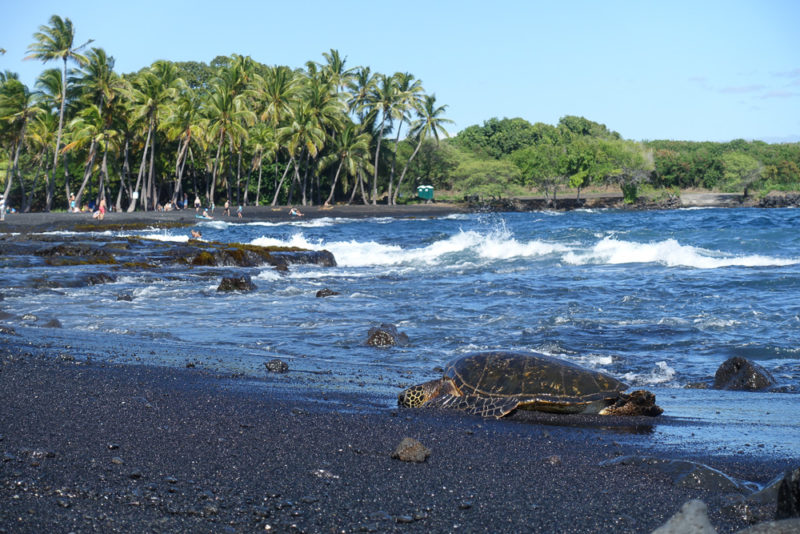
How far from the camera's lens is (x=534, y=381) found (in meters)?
5.79

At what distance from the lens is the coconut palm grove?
48.0 metres

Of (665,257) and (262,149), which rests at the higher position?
(262,149)

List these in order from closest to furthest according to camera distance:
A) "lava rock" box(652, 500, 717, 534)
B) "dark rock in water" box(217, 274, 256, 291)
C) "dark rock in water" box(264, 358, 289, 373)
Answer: "lava rock" box(652, 500, 717, 534) < "dark rock in water" box(264, 358, 289, 373) < "dark rock in water" box(217, 274, 256, 291)

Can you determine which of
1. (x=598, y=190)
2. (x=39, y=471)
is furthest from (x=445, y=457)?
(x=598, y=190)

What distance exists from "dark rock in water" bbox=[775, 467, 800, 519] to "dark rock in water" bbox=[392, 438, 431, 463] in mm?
1848

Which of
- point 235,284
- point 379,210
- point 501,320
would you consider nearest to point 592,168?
point 379,210

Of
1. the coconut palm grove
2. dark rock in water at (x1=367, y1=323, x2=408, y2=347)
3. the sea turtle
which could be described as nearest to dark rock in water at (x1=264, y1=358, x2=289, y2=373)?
the sea turtle

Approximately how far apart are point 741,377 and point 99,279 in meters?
13.4

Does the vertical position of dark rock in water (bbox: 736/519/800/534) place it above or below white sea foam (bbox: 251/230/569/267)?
above

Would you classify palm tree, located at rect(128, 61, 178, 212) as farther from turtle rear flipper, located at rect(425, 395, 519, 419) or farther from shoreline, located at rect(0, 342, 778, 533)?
turtle rear flipper, located at rect(425, 395, 519, 419)

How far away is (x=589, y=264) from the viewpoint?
2089 cm

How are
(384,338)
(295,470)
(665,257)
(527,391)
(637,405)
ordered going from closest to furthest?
(295,470) < (637,405) < (527,391) < (384,338) < (665,257)

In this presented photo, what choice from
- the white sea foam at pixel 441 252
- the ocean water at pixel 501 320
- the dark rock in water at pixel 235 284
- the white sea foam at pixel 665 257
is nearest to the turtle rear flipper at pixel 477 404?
the ocean water at pixel 501 320

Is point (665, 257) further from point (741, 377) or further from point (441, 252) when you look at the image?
point (741, 377)
